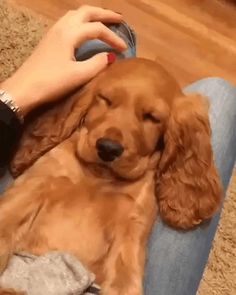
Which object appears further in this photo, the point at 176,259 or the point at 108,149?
the point at 176,259

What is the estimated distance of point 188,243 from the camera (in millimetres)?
1265

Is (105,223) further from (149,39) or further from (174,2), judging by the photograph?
(174,2)

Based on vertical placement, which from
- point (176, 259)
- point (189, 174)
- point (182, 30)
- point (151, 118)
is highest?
point (151, 118)

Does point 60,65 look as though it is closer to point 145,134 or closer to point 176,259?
A: point 145,134

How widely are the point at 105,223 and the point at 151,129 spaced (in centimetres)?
17

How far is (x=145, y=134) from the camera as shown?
1190mm

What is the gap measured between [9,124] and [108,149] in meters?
0.20

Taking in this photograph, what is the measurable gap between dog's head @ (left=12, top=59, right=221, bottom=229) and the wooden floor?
95 cm

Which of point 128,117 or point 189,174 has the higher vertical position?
point 128,117

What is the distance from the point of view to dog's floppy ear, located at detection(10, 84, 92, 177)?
1222 mm

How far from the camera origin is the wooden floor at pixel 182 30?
2.21m

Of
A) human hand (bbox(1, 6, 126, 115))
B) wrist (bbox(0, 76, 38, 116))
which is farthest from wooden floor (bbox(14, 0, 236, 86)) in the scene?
wrist (bbox(0, 76, 38, 116))

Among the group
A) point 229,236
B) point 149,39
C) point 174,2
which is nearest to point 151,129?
point 229,236

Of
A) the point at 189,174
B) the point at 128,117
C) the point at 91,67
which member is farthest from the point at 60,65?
the point at 189,174
